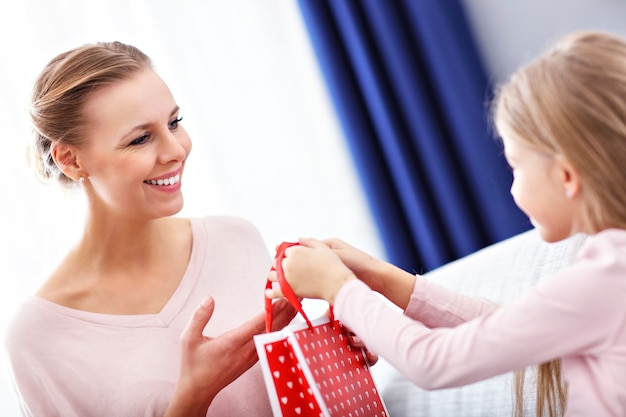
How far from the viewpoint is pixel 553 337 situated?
1.03 meters

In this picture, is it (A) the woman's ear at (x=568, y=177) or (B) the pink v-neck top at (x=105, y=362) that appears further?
(B) the pink v-neck top at (x=105, y=362)

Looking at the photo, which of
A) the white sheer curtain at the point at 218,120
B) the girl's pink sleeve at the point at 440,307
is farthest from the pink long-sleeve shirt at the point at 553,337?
the white sheer curtain at the point at 218,120

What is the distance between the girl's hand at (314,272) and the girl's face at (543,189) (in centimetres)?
30

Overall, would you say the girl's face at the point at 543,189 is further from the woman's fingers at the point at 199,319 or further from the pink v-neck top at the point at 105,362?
the pink v-neck top at the point at 105,362

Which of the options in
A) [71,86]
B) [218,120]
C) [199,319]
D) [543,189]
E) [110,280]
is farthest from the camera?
[218,120]

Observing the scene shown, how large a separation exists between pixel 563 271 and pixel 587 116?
22cm

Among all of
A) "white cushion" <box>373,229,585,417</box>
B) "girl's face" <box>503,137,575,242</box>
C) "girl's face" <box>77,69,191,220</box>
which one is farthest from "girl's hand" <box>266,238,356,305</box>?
"white cushion" <box>373,229,585,417</box>

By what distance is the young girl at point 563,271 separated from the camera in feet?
3.38

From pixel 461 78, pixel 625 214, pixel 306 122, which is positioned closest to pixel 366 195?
pixel 306 122

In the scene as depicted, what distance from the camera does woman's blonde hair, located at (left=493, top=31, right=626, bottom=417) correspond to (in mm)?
1079

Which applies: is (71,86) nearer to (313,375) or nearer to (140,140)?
(140,140)

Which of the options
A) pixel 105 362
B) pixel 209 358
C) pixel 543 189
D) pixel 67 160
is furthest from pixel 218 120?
pixel 543 189

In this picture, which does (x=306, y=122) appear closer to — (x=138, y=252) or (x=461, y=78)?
(x=461, y=78)

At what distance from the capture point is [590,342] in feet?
3.42
